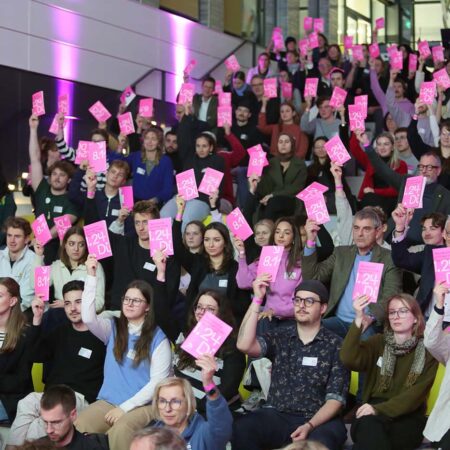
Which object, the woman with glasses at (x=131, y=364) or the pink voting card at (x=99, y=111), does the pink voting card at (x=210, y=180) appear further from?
the pink voting card at (x=99, y=111)

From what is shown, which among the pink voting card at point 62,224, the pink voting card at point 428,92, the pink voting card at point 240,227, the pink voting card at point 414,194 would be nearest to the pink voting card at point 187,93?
the pink voting card at point 428,92

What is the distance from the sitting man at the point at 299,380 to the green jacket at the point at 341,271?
93 centimetres

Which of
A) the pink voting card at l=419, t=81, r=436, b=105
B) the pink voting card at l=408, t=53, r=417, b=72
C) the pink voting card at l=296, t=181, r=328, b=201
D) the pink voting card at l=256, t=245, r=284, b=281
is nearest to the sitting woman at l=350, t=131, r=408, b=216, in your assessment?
the pink voting card at l=419, t=81, r=436, b=105

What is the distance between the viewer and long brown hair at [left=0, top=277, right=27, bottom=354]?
6254mm

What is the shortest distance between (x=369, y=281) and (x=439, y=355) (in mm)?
540

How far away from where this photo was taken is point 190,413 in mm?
4973

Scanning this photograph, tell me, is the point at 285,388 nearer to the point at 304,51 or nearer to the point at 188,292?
the point at 188,292

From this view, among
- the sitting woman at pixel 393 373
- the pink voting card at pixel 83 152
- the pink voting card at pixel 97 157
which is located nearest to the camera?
the sitting woman at pixel 393 373

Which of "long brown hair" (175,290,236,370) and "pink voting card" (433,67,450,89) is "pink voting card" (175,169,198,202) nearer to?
"long brown hair" (175,290,236,370)

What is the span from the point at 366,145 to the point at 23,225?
9.57ft

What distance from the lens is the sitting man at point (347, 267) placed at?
657 centimetres

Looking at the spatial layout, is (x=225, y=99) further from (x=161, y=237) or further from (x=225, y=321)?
(x=225, y=321)

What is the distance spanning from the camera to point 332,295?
672cm

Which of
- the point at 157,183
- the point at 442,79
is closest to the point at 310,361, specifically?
the point at 157,183
